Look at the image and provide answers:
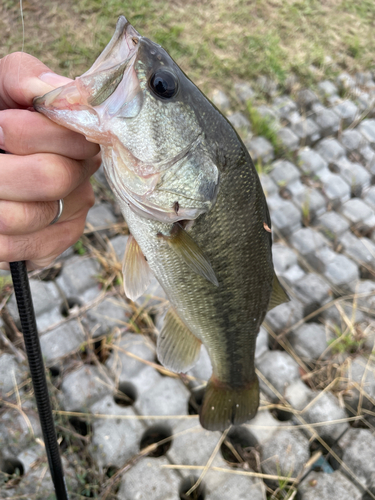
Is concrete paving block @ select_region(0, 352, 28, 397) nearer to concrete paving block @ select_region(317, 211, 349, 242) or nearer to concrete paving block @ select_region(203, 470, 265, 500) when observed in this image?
concrete paving block @ select_region(203, 470, 265, 500)

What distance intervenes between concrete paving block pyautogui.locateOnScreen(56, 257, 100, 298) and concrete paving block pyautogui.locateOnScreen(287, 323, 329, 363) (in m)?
1.14

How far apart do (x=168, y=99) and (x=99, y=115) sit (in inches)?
7.5

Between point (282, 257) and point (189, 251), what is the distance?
60.6 inches

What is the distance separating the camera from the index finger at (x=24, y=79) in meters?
0.92

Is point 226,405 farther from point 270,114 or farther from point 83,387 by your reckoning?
point 270,114

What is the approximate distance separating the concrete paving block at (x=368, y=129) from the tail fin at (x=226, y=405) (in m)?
2.70

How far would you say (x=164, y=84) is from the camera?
0.92m

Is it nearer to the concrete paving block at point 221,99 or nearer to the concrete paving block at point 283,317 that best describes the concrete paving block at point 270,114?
the concrete paving block at point 221,99

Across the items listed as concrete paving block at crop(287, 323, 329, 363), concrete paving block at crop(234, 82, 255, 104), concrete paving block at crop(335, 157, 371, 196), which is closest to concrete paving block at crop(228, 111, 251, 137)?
concrete paving block at crop(234, 82, 255, 104)

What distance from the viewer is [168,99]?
3.08 ft

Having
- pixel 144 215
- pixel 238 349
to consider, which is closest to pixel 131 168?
pixel 144 215

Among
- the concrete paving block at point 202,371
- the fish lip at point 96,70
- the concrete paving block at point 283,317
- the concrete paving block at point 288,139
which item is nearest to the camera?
the fish lip at point 96,70

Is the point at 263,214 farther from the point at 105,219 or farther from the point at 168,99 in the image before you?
the point at 105,219

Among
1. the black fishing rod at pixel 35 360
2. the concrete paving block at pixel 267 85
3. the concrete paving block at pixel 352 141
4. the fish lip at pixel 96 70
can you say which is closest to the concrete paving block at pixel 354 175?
the concrete paving block at pixel 352 141
